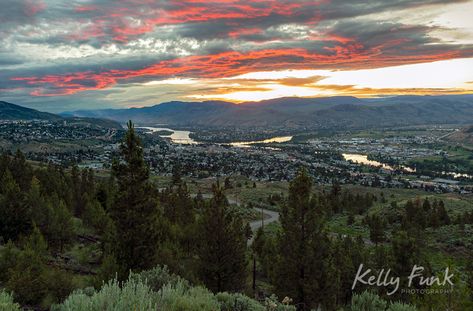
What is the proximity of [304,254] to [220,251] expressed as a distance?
266 inches

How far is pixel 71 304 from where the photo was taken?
25.1 feet

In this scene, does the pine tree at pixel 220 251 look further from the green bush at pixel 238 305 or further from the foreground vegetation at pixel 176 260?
the green bush at pixel 238 305

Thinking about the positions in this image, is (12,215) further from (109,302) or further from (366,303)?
(366,303)

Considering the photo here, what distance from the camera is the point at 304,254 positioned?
22.6 metres

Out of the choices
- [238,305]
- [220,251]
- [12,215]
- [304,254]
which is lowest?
[220,251]

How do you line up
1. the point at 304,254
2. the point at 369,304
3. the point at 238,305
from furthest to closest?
the point at 304,254 < the point at 369,304 < the point at 238,305

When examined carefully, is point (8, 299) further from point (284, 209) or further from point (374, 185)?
point (374, 185)

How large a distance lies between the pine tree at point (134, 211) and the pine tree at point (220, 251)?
3.75 m

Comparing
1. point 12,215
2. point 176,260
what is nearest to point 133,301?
point 176,260

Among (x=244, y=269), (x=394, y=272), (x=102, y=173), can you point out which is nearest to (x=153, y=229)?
(x=244, y=269)

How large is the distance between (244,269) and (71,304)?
66.6 ft

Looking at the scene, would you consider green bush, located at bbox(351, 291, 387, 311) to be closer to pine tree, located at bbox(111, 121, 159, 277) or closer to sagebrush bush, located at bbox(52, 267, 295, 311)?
sagebrush bush, located at bbox(52, 267, 295, 311)

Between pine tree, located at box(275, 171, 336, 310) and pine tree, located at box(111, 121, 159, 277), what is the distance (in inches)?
380

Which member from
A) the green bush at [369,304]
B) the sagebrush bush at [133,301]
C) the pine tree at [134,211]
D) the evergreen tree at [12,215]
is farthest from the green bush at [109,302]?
the evergreen tree at [12,215]
